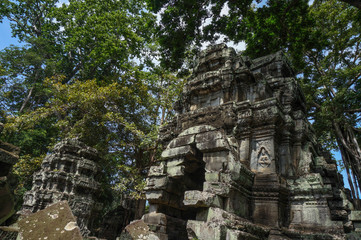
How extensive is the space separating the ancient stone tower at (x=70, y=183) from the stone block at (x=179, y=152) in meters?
6.37

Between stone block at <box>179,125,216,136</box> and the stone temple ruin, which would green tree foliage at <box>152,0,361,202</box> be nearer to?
the stone temple ruin

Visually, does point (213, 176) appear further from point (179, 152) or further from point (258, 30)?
point (258, 30)

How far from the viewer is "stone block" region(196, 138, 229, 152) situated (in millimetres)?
4688

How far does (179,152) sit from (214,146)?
2.96ft

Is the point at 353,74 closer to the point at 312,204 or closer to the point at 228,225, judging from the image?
the point at 312,204

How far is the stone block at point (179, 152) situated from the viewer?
203 inches

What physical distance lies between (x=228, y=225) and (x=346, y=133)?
12.9 m

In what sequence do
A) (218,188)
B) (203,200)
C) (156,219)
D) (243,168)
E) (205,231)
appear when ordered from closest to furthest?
(205,231)
(203,200)
(218,188)
(243,168)
(156,219)

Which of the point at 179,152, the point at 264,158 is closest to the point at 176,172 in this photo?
the point at 179,152

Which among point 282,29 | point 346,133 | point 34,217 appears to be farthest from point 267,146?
point 346,133

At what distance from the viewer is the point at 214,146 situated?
4.76 meters

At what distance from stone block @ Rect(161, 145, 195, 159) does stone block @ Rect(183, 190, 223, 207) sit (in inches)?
46.4

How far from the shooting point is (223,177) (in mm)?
4281

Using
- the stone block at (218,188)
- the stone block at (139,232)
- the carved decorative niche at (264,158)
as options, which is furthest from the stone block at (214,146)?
the stone block at (139,232)
